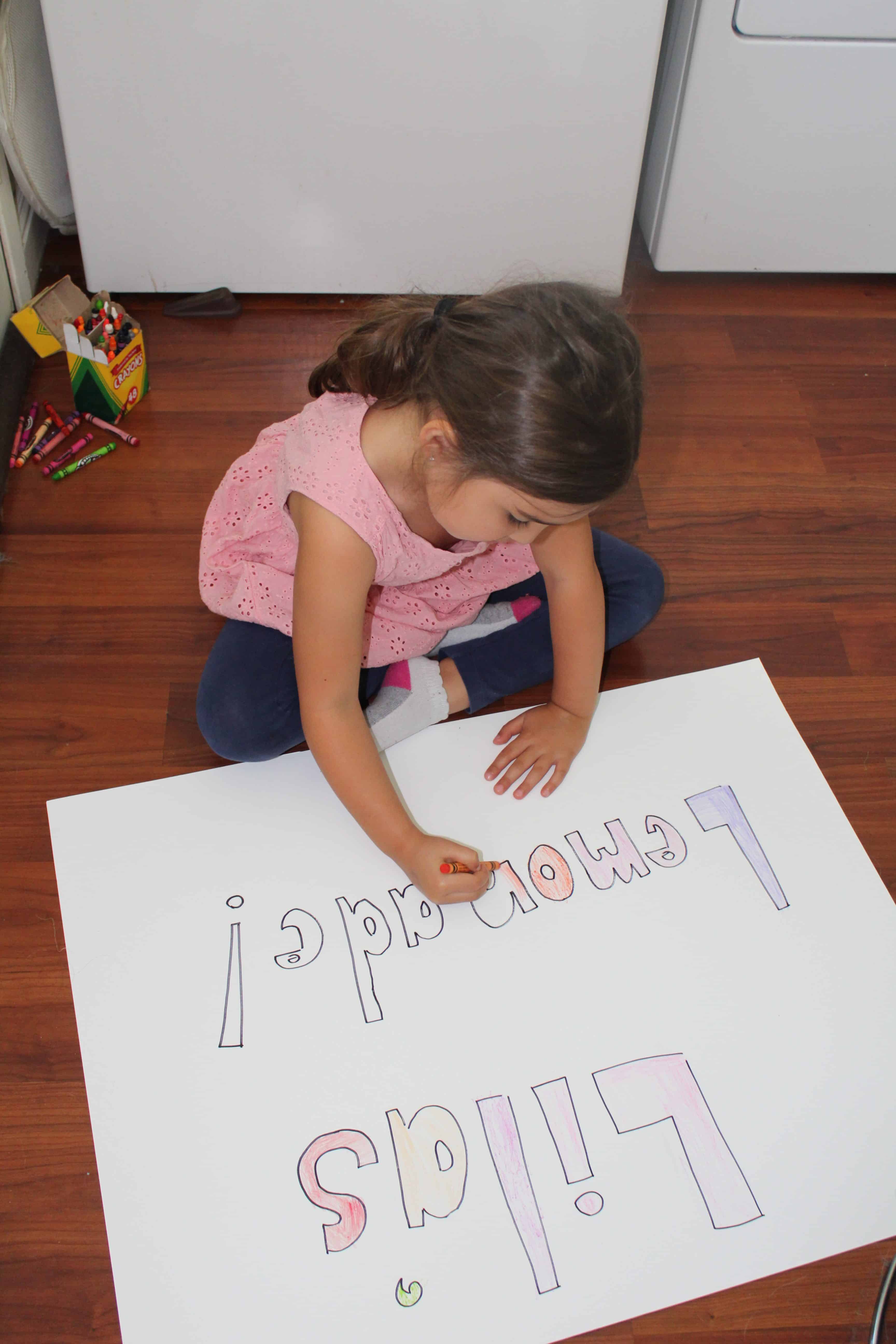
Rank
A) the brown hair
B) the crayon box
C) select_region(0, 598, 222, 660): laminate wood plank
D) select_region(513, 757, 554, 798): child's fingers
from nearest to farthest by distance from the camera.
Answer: the brown hair
select_region(513, 757, 554, 798): child's fingers
select_region(0, 598, 222, 660): laminate wood plank
the crayon box

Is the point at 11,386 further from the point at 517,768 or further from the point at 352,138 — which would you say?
the point at 517,768

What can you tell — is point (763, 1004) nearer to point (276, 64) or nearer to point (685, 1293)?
point (685, 1293)

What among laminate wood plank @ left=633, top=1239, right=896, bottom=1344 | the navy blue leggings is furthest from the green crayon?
laminate wood plank @ left=633, top=1239, right=896, bottom=1344

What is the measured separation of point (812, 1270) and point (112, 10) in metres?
1.21

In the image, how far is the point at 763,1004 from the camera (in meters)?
0.78

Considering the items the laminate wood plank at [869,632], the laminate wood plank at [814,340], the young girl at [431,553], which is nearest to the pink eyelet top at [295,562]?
the young girl at [431,553]

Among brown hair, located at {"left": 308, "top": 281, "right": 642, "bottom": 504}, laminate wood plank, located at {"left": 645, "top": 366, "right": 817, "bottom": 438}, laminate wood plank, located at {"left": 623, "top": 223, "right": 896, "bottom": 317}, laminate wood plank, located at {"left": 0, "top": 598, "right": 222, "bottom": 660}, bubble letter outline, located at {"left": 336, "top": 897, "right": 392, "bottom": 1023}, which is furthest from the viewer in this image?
laminate wood plank, located at {"left": 623, "top": 223, "right": 896, "bottom": 317}

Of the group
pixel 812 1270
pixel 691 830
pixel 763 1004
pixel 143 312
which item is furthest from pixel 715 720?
pixel 143 312

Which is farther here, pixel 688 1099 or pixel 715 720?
pixel 715 720

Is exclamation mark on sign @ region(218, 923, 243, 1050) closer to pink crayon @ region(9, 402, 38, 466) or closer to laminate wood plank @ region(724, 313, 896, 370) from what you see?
pink crayon @ region(9, 402, 38, 466)

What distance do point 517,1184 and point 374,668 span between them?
0.44m

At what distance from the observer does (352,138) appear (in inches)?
45.8

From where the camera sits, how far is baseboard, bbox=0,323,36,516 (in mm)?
1135

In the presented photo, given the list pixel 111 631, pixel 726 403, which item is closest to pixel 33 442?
pixel 111 631
